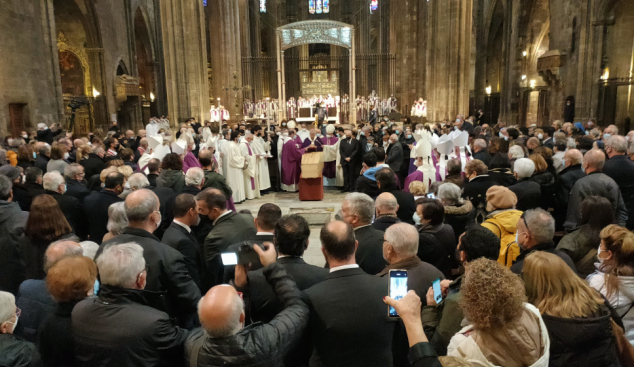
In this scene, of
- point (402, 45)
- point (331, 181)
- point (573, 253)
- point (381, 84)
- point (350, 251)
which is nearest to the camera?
point (350, 251)

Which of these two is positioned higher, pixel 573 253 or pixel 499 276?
pixel 499 276

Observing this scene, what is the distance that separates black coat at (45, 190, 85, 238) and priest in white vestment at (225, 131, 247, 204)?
210 inches

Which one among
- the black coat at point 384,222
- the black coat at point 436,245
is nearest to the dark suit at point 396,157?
the black coat at point 384,222

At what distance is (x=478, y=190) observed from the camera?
539 cm

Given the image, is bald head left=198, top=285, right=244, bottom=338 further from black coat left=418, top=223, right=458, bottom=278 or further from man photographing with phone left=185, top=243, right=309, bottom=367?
black coat left=418, top=223, right=458, bottom=278

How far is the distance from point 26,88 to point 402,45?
17.3 m

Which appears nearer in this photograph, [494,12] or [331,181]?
[331,181]

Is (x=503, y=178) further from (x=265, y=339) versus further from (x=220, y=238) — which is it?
(x=265, y=339)

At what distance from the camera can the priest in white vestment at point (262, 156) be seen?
11.3 m

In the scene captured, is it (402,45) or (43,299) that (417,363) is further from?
(402,45)

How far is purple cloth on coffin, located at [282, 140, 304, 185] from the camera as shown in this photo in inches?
453

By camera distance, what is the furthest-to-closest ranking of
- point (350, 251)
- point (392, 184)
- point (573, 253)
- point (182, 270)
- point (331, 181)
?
point (331, 181) < point (392, 184) < point (573, 253) < point (182, 270) < point (350, 251)

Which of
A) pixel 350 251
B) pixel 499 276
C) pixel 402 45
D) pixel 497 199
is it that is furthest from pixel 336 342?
→ pixel 402 45

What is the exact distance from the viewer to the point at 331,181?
12.5 meters
